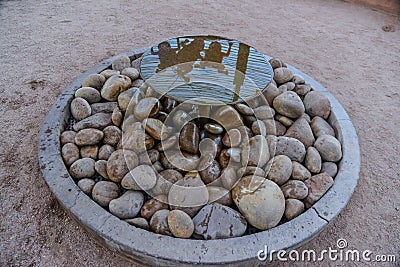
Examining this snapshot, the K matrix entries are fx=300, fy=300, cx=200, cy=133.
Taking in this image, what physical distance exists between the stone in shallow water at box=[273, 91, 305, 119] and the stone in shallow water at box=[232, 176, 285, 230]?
2.44 ft

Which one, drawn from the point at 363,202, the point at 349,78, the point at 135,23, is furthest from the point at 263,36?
the point at 363,202

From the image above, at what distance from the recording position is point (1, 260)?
1784mm

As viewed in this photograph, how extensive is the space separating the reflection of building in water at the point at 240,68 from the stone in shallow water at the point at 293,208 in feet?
2.58

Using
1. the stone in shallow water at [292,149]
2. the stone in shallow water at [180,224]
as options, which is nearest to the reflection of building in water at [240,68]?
the stone in shallow water at [292,149]

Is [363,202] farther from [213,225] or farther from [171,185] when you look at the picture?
[171,185]

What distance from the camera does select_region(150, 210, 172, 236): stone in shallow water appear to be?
177cm

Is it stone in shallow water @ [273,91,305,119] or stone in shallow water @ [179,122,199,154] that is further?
stone in shallow water @ [273,91,305,119]

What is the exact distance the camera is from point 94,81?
267 cm

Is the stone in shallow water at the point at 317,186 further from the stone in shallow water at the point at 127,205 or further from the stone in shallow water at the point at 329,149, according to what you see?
the stone in shallow water at the point at 127,205

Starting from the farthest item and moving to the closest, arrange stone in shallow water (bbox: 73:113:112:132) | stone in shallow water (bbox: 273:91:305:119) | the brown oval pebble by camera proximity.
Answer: stone in shallow water (bbox: 273:91:305:119)
stone in shallow water (bbox: 73:113:112:132)
the brown oval pebble

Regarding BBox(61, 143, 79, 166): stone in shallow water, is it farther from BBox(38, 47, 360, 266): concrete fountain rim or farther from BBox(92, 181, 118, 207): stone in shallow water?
BBox(92, 181, 118, 207): stone in shallow water

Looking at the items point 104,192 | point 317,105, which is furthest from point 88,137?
point 317,105

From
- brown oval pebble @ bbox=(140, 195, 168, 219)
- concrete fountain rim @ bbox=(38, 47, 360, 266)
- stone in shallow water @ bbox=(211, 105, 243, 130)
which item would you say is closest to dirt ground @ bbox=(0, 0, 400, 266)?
concrete fountain rim @ bbox=(38, 47, 360, 266)

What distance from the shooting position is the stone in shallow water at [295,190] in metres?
1.99
